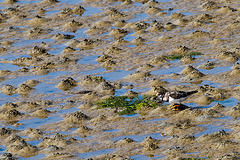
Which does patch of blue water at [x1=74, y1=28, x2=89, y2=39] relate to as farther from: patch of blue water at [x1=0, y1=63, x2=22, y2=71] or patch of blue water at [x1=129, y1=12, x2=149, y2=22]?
patch of blue water at [x1=0, y1=63, x2=22, y2=71]

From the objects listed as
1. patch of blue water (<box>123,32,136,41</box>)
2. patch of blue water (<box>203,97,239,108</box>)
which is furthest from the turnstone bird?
patch of blue water (<box>123,32,136,41</box>)

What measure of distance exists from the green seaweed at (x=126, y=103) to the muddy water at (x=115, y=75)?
20 cm

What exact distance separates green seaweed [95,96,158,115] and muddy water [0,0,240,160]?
0.67ft

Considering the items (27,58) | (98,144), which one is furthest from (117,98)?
(27,58)

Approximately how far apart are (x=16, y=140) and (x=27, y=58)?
17.8 feet

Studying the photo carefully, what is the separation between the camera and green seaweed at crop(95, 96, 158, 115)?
13125mm

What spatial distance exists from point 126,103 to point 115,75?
2.17 m

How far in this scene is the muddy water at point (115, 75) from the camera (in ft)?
37.8

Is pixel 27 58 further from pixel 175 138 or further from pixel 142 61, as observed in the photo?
pixel 175 138

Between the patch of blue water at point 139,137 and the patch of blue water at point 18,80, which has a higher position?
the patch of blue water at point 139,137

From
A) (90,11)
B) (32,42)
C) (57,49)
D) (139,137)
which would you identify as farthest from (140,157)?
(90,11)

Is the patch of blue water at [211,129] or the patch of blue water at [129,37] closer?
the patch of blue water at [211,129]

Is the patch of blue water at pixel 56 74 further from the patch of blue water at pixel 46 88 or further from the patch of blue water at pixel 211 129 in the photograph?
the patch of blue water at pixel 211 129

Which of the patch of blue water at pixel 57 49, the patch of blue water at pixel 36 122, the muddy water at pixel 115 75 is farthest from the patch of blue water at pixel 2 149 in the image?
the patch of blue water at pixel 57 49
